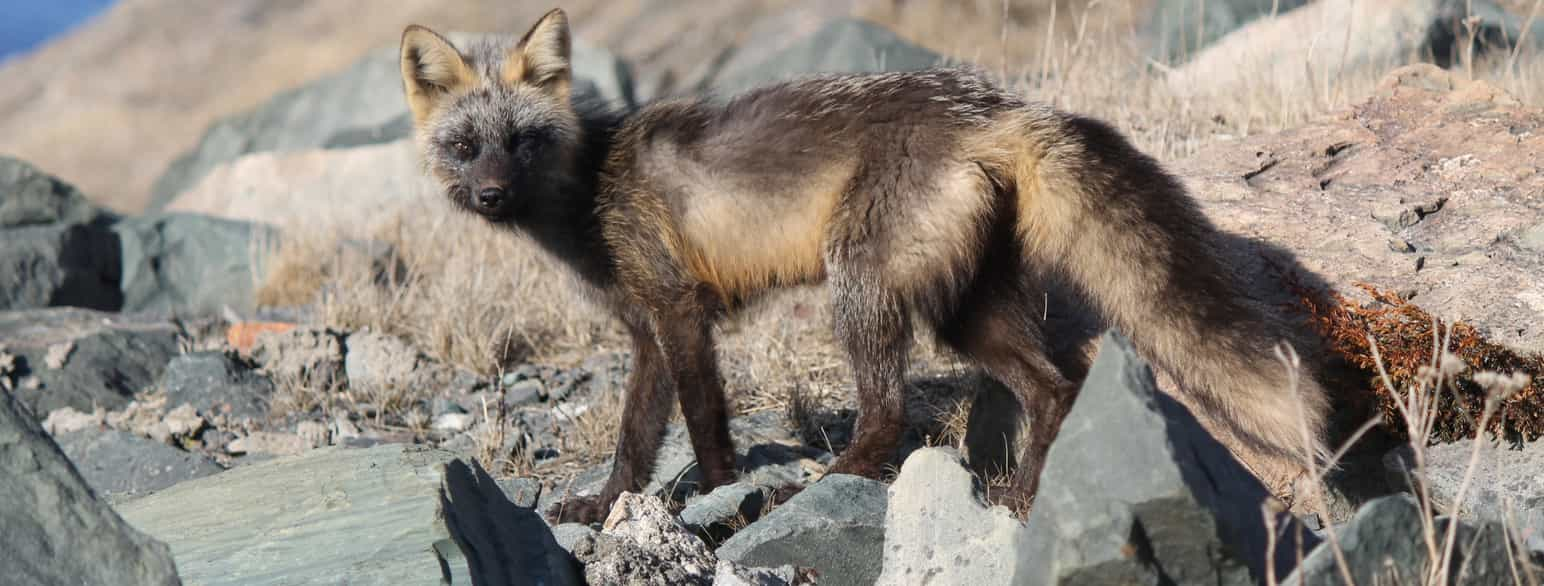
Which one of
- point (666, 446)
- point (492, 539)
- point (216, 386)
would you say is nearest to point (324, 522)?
point (492, 539)

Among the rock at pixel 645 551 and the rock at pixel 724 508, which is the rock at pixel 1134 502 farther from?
the rock at pixel 724 508

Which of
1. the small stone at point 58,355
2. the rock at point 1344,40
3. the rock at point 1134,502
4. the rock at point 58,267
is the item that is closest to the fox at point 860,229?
the rock at point 1134,502

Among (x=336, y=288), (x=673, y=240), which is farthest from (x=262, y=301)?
(x=673, y=240)

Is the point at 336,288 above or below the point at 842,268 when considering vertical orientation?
below

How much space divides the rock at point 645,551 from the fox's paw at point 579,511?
921 millimetres

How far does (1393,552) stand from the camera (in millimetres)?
3400

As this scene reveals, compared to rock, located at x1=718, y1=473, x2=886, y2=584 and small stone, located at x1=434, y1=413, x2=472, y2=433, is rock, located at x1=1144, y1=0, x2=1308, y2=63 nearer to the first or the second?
small stone, located at x1=434, y1=413, x2=472, y2=433

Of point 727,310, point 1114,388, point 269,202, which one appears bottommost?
point 269,202

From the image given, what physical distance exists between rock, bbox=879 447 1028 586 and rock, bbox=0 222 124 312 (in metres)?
9.48

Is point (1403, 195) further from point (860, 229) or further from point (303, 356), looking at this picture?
point (303, 356)

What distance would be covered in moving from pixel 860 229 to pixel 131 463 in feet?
14.0

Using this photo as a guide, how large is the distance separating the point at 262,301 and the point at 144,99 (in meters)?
17.9

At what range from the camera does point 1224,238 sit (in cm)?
616

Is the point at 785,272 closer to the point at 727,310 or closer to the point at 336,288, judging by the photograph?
the point at 727,310
